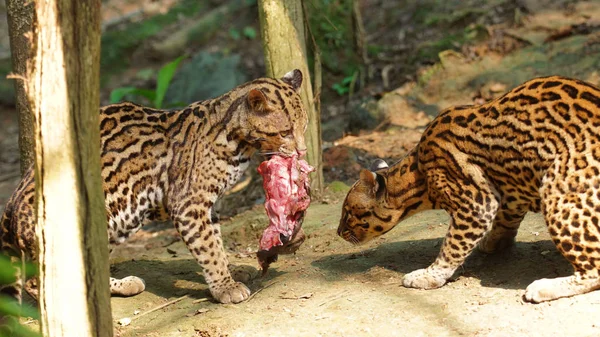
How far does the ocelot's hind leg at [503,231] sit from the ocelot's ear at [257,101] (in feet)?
7.45

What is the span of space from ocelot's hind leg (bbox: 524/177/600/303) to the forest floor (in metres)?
0.10

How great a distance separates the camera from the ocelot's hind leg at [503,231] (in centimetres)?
655

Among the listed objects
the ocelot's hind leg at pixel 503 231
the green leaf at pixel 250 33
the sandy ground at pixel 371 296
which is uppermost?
the green leaf at pixel 250 33

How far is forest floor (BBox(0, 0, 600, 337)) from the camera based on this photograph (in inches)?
220

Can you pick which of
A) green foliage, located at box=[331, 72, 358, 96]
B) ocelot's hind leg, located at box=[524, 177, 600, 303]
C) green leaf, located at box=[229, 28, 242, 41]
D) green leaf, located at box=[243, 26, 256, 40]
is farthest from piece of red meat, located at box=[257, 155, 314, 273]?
green leaf, located at box=[229, 28, 242, 41]

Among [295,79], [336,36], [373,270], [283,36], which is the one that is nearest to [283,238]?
[373,270]

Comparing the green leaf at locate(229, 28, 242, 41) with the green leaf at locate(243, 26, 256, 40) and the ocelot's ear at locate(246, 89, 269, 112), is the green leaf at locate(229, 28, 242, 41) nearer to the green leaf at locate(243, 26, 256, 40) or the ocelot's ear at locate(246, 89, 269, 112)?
the green leaf at locate(243, 26, 256, 40)

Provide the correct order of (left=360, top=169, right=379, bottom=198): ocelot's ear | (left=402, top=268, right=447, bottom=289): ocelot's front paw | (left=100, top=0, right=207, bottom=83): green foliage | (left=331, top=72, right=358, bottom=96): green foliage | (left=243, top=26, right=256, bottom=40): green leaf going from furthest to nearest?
1. (left=100, top=0, right=207, bottom=83): green foliage
2. (left=243, top=26, right=256, bottom=40): green leaf
3. (left=331, top=72, right=358, bottom=96): green foliage
4. (left=360, top=169, right=379, bottom=198): ocelot's ear
5. (left=402, top=268, right=447, bottom=289): ocelot's front paw

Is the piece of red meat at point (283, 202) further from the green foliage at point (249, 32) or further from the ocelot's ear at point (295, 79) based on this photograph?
the green foliage at point (249, 32)

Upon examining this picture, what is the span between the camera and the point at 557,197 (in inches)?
219

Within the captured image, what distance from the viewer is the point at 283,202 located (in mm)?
6738

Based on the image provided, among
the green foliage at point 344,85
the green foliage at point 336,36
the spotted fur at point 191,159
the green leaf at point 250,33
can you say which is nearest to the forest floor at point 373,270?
the spotted fur at point 191,159

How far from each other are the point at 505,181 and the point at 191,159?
2.77 m

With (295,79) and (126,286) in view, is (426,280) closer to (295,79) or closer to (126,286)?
(295,79)
